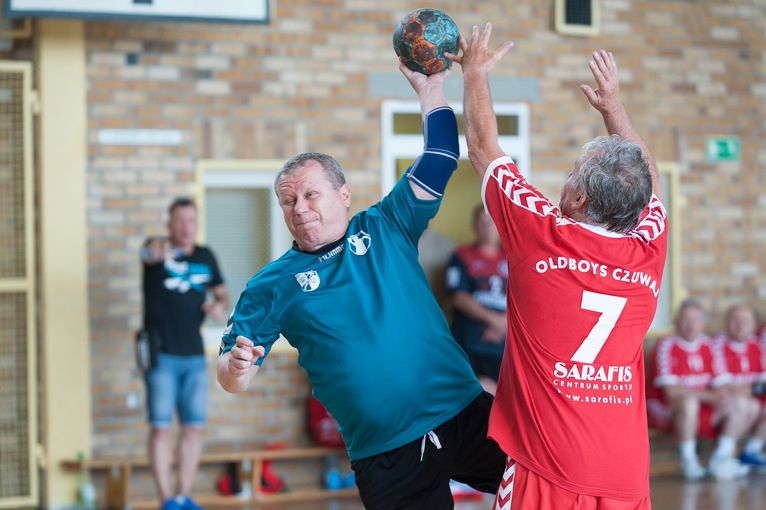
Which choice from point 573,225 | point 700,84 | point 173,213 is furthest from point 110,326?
point 700,84

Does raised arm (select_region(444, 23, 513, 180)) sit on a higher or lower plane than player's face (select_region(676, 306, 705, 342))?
higher

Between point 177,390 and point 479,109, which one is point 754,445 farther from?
point 479,109

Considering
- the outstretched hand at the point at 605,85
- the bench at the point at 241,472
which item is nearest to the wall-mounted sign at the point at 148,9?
the bench at the point at 241,472

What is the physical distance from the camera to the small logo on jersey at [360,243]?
2.38 metres

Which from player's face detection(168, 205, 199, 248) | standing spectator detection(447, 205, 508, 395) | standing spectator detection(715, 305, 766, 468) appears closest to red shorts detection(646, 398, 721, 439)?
standing spectator detection(715, 305, 766, 468)

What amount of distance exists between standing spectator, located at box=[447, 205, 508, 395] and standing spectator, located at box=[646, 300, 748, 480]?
150cm

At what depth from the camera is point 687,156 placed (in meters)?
6.46

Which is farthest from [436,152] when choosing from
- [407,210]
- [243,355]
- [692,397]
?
[692,397]

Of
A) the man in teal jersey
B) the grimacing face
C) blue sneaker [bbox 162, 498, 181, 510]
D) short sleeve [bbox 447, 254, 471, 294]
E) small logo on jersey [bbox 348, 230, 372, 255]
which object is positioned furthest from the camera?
short sleeve [bbox 447, 254, 471, 294]

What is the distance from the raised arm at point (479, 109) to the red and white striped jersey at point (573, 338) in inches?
4.0

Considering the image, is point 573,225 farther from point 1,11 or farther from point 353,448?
point 1,11

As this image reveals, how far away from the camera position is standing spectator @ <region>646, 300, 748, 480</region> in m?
5.79

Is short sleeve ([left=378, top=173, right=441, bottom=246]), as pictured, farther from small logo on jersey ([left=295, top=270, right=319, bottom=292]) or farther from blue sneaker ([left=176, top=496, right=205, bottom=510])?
blue sneaker ([left=176, top=496, right=205, bottom=510])

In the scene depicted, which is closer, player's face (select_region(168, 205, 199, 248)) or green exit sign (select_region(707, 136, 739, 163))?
player's face (select_region(168, 205, 199, 248))
